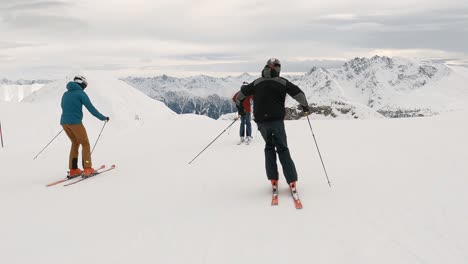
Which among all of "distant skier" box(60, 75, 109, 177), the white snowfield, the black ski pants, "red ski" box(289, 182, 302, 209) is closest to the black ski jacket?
the black ski pants

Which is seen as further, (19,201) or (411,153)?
(411,153)

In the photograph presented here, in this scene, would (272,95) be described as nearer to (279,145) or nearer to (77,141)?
(279,145)

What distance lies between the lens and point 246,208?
671 centimetres

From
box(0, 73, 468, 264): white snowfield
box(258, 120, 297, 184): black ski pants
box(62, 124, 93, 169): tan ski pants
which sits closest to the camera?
box(0, 73, 468, 264): white snowfield

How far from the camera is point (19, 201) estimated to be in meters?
8.35

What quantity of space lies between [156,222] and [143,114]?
2852cm

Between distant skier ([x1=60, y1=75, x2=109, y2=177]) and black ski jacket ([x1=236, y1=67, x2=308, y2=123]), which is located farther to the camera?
distant skier ([x1=60, y1=75, x2=109, y2=177])

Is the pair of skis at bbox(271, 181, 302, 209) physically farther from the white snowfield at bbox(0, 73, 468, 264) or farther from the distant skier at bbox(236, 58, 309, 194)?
the white snowfield at bbox(0, 73, 468, 264)

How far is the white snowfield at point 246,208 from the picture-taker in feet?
16.3

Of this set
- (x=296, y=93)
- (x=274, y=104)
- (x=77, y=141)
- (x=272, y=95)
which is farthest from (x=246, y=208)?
(x=77, y=141)

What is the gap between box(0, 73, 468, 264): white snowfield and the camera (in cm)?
497

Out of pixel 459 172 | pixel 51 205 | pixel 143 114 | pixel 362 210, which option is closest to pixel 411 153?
pixel 459 172

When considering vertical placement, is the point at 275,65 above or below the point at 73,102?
above

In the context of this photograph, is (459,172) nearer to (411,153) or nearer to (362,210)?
(411,153)
